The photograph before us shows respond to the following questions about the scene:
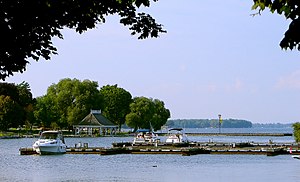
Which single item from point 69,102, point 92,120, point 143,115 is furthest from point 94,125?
point 143,115

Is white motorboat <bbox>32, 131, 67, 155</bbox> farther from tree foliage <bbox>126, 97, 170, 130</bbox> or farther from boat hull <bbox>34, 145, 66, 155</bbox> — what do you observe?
tree foliage <bbox>126, 97, 170, 130</bbox>

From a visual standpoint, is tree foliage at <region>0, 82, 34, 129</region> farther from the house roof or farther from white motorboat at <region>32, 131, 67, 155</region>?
white motorboat at <region>32, 131, 67, 155</region>

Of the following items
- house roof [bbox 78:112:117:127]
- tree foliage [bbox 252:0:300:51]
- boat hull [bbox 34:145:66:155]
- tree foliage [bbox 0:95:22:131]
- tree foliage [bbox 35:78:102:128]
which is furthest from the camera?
tree foliage [bbox 35:78:102:128]

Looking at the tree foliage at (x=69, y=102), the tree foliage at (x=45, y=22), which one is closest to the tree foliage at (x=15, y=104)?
the tree foliage at (x=69, y=102)

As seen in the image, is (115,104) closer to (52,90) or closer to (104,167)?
(52,90)

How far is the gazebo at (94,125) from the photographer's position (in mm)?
124688

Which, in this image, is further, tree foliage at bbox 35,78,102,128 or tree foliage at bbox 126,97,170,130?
tree foliage at bbox 126,97,170,130

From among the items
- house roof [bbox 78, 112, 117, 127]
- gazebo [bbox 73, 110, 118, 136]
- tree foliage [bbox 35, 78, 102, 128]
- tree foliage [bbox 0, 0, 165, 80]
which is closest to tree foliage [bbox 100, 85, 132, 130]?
gazebo [bbox 73, 110, 118, 136]

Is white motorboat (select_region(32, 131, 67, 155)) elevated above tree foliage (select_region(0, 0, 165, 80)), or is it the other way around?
tree foliage (select_region(0, 0, 165, 80))

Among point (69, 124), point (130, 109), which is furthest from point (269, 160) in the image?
point (130, 109)

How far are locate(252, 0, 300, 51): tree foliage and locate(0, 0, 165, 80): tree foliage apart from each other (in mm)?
1680

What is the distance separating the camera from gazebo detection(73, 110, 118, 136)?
4909 inches

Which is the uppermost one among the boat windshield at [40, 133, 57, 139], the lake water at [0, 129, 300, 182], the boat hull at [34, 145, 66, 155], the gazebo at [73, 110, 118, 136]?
the gazebo at [73, 110, 118, 136]

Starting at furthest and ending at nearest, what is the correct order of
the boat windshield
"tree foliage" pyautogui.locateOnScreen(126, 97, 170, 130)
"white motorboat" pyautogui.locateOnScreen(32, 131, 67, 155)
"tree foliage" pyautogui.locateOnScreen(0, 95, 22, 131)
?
"tree foliage" pyautogui.locateOnScreen(126, 97, 170, 130) < "tree foliage" pyautogui.locateOnScreen(0, 95, 22, 131) < the boat windshield < "white motorboat" pyautogui.locateOnScreen(32, 131, 67, 155)
